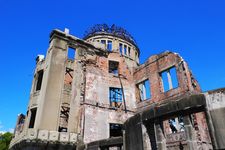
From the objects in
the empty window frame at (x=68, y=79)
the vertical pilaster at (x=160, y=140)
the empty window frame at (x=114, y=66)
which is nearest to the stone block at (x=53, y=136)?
the empty window frame at (x=68, y=79)

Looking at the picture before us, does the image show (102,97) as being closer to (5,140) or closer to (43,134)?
(43,134)

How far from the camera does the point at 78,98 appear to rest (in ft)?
54.6

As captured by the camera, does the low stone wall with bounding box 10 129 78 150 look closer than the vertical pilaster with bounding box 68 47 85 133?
Yes

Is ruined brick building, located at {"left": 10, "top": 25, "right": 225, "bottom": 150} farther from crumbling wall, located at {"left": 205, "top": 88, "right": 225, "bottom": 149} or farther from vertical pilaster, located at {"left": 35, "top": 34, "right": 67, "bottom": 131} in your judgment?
crumbling wall, located at {"left": 205, "top": 88, "right": 225, "bottom": 149}

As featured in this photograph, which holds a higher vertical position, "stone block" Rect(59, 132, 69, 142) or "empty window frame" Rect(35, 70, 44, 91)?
"empty window frame" Rect(35, 70, 44, 91)

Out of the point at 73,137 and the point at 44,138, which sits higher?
the point at 73,137

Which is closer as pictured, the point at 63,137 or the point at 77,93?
the point at 63,137

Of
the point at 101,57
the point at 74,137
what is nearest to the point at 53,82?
the point at 74,137

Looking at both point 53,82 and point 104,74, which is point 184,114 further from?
point 104,74

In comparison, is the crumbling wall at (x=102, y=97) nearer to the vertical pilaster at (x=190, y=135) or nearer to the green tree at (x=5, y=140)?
the vertical pilaster at (x=190, y=135)

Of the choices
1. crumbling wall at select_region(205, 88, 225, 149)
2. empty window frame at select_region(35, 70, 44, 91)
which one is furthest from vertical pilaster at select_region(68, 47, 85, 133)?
crumbling wall at select_region(205, 88, 225, 149)

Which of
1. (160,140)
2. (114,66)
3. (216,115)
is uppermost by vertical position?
(114,66)

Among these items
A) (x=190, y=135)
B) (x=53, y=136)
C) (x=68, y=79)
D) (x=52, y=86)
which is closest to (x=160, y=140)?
(x=190, y=135)

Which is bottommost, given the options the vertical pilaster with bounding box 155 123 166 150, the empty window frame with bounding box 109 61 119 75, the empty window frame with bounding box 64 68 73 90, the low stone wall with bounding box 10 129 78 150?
the vertical pilaster with bounding box 155 123 166 150
